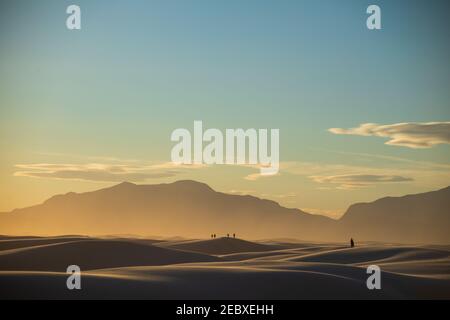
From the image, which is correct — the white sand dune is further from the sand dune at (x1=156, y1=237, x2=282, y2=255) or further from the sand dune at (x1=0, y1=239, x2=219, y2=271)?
the sand dune at (x1=156, y1=237, x2=282, y2=255)

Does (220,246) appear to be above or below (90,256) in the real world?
above

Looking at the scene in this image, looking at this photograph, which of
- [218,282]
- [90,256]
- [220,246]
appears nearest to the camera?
[218,282]

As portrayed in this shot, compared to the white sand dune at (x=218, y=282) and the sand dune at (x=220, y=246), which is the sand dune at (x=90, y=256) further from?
the sand dune at (x=220, y=246)

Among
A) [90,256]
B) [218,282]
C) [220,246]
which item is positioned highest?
[220,246]

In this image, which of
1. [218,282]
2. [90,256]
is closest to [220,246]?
[90,256]

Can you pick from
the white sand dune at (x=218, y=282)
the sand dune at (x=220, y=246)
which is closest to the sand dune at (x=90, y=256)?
the white sand dune at (x=218, y=282)

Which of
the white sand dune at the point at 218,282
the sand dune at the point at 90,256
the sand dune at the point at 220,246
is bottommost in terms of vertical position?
the white sand dune at the point at 218,282

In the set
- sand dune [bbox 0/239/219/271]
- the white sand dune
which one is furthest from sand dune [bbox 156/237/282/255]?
the white sand dune

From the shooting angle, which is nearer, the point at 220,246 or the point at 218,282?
the point at 218,282

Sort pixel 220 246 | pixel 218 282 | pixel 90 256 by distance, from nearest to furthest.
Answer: pixel 218 282 < pixel 90 256 < pixel 220 246

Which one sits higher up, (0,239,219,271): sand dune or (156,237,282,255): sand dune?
(156,237,282,255): sand dune

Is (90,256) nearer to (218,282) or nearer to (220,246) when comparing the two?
(218,282)
